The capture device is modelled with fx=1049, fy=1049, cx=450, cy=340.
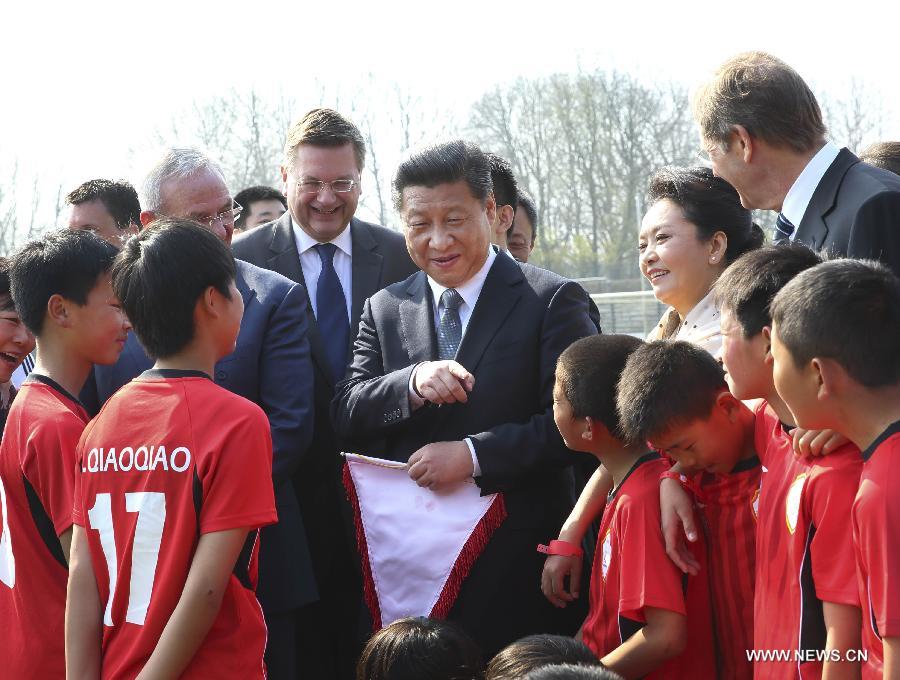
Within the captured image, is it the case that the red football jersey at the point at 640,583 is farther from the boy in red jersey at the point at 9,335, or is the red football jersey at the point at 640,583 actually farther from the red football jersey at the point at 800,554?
the boy in red jersey at the point at 9,335

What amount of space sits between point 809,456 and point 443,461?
4.17 feet

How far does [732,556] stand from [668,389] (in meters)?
0.50

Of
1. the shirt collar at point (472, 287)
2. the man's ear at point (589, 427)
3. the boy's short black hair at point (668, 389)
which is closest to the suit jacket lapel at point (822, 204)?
the boy's short black hair at point (668, 389)

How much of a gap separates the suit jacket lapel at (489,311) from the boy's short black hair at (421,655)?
36.2 inches

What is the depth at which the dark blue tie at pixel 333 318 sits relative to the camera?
418 cm

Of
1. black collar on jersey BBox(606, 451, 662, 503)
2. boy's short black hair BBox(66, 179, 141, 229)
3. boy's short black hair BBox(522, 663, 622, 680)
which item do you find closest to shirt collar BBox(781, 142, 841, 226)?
black collar on jersey BBox(606, 451, 662, 503)

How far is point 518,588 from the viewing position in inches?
134

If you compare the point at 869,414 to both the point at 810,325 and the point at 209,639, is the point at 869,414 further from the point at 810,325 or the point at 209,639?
the point at 209,639

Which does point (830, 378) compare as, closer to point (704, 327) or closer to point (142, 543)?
point (704, 327)

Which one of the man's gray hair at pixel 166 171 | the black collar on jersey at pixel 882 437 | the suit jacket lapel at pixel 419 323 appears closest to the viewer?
the black collar on jersey at pixel 882 437

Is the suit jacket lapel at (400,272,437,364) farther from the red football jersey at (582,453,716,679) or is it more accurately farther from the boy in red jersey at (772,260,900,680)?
the boy in red jersey at (772,260,900,680)

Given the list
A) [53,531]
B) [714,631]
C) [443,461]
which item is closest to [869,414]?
[714,631]

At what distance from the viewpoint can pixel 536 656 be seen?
268cm

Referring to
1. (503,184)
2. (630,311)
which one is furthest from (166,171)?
(630,311)
